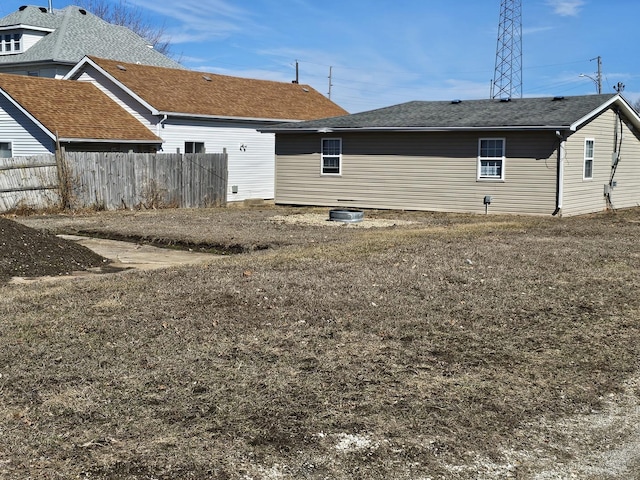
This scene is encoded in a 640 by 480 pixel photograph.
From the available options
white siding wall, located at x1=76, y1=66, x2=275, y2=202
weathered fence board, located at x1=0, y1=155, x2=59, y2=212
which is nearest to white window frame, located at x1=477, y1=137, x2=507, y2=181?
white siding wall, located at x1=76, y1=66, x2=275, y2=202

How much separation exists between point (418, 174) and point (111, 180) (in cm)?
1002

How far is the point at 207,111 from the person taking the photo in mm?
29609

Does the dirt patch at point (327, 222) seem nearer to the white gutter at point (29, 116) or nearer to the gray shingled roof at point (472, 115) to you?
the gray shingled roof at point (472, 115)

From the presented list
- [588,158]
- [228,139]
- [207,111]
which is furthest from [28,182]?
[588,158]

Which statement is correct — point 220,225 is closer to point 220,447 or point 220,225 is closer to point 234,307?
point 234,307

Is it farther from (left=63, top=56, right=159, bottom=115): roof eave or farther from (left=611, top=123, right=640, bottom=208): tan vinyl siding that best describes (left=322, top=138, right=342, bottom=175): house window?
(left=611, top=123, right=640, bottom=208): tan vinyl siding

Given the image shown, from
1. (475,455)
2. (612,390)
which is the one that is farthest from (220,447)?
(612,390)

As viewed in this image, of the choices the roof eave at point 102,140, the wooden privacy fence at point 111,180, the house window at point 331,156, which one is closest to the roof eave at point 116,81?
the roof eave at point 102,140

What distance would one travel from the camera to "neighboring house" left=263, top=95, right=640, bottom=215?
72.8 feet

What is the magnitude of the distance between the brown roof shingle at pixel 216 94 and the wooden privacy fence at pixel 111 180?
3.05m

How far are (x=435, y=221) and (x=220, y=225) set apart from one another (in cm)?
598

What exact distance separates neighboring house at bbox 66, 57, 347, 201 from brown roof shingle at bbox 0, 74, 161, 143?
2.48ft

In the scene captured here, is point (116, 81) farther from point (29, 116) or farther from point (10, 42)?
point (10, 42)

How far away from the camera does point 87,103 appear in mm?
27641
